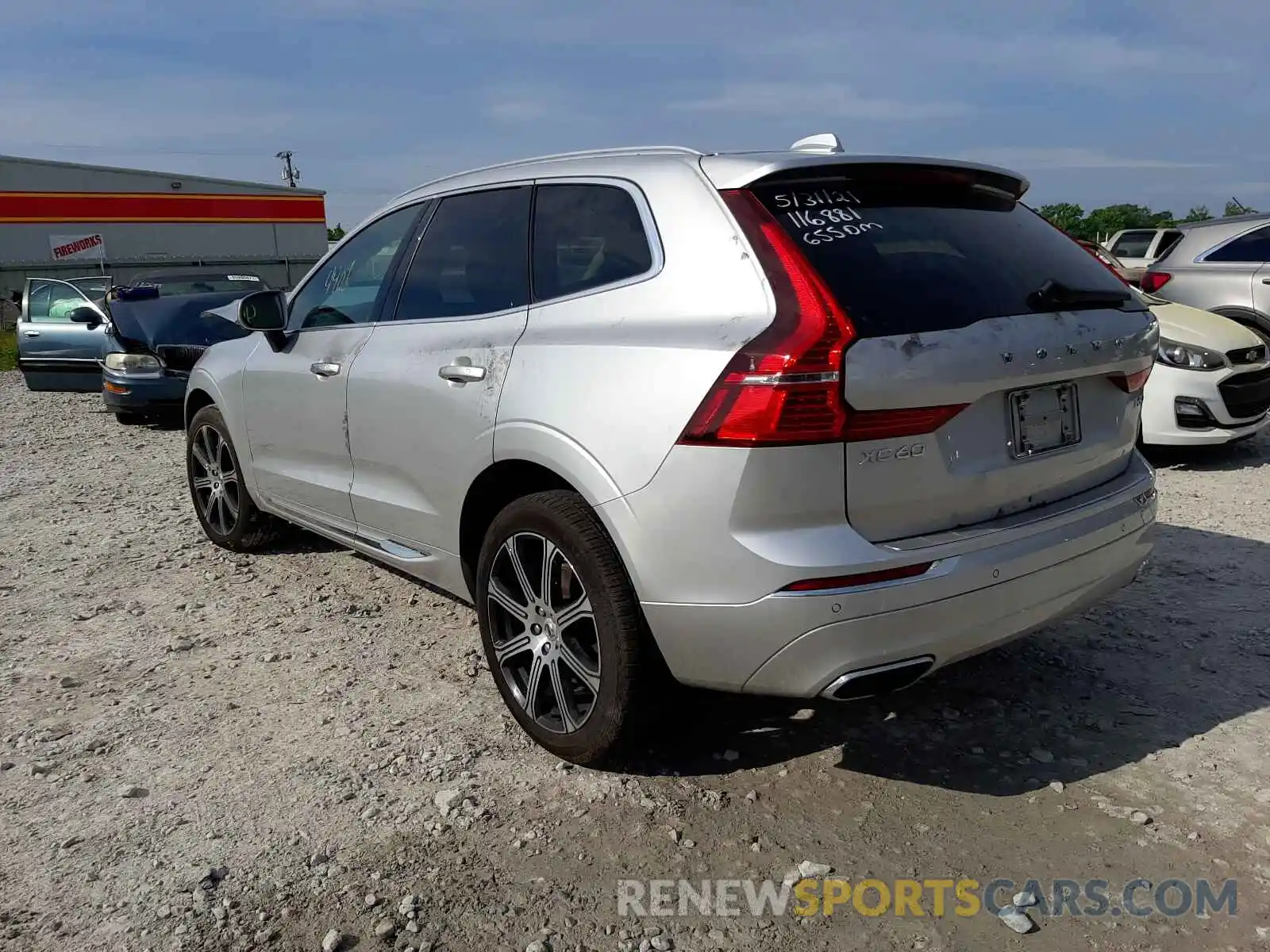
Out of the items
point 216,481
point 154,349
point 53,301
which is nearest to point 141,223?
A: point 53,301

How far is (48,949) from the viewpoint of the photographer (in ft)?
8.14

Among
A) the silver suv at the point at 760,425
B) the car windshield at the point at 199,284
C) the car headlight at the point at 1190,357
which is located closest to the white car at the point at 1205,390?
the car headlight at the point at 1190,357

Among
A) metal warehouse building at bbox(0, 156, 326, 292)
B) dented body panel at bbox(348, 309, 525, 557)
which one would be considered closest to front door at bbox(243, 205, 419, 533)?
dented body panel at bbox(348, 309, 525, 557)

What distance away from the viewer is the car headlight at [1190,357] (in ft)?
22.3

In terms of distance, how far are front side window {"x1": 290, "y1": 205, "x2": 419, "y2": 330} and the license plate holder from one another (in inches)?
95.0

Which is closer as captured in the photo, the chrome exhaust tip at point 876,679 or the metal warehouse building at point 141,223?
the chrome exhaust tip at point 876,679

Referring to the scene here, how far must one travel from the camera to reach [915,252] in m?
2.84

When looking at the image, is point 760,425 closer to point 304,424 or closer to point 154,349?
point 304,424

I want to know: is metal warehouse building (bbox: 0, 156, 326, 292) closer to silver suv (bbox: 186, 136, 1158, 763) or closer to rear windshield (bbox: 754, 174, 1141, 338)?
silver suv (bbox: 186, 136, 1158, 763)

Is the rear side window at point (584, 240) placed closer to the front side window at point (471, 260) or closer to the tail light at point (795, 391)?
the front side window at point (471, 260)

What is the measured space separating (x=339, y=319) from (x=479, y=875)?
248cm

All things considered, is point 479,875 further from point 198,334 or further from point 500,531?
point 198,334

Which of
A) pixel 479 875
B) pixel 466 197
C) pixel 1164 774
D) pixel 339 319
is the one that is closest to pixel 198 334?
pixel 339 319

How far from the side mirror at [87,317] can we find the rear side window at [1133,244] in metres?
15.9
